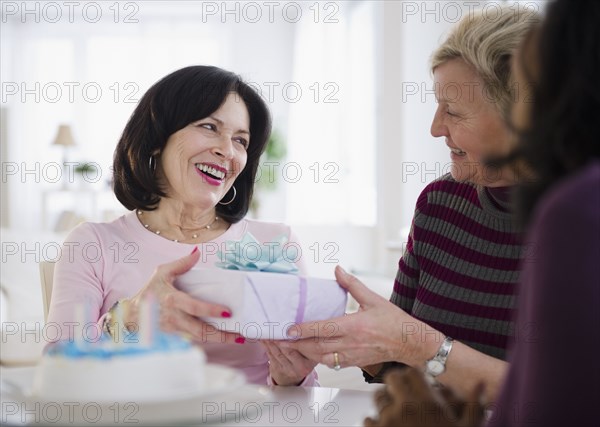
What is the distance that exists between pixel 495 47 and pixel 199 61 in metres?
8.34

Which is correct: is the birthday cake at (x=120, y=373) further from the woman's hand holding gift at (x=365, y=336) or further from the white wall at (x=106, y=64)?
the white wall at (x=106, y=64)

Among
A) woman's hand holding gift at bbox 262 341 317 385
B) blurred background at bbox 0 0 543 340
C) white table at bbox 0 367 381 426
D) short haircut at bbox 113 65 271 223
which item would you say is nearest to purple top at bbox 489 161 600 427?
white table at bbox 0 367 381 426

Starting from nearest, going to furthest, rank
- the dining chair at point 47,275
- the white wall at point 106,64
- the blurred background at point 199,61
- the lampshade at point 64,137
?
the dining chair at point 47,275
the blurred background at point 199,61
the lampshade at point 64,137
the white wall at point 106,64

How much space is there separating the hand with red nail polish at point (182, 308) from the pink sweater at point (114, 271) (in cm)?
42

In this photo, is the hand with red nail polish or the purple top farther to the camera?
the hand with red nail polish

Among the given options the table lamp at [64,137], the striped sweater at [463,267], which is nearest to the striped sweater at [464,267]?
the striped sweater at [463,267]

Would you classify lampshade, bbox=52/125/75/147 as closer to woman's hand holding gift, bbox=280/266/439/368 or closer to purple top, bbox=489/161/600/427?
woman's hand holding gift, bbox=280/266/439/368

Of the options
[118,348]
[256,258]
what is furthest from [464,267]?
[118,348]

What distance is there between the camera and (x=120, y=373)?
2.95 feet

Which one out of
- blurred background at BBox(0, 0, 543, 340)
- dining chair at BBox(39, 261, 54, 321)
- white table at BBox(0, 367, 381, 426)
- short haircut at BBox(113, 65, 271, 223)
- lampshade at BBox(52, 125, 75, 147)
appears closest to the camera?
white table at BBox(0, 367, 381, 426)

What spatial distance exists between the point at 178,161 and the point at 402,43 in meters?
3.30

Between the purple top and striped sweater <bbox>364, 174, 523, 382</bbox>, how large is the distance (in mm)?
1063

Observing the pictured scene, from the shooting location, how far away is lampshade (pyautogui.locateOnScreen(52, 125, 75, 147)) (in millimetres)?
→ 8625

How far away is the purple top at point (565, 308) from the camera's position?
0.60m
